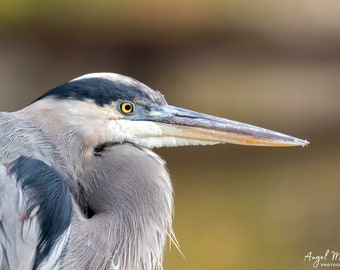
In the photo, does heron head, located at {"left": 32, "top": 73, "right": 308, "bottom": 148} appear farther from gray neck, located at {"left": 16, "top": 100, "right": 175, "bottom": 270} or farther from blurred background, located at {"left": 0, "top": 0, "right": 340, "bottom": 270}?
blurred background, located at {"left": 0, "top": 0, "right": 340, "bottom": 270}

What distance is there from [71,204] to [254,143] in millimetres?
627

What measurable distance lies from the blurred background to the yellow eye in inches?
126

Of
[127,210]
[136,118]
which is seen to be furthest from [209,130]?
[127,210]

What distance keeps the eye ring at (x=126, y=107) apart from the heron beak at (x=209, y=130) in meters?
0.08

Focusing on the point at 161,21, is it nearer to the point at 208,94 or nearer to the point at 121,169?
the point at 208,94

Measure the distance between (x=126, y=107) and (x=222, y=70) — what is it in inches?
183

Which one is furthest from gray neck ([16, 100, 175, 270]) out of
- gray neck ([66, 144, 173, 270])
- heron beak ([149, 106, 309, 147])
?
heron beak ([149, 106, 309, 147])

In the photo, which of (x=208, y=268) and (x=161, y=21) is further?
(x=161, y=21)

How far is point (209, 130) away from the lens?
8.14ft

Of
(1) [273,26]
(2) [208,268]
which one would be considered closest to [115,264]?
(2) [208,268]

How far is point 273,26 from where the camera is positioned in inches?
275

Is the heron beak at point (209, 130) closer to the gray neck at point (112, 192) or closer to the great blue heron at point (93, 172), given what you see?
the great blue heron at point (93, 172)

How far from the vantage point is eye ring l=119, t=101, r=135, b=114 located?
7.85ft

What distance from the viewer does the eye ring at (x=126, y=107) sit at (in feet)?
7.85
